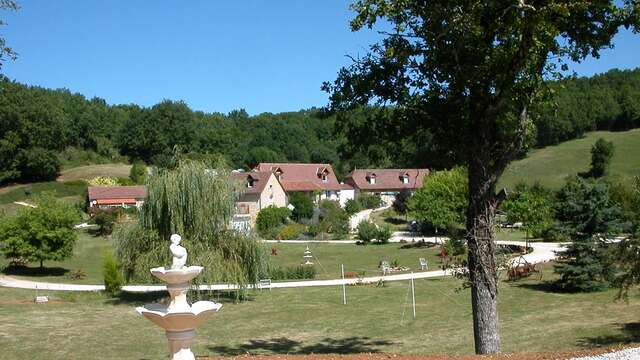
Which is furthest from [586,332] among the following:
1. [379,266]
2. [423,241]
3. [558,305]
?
[423,241]

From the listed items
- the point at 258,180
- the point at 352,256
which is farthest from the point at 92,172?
the point at 352,256

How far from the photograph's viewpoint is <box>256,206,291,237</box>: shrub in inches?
2250

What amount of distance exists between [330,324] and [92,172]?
75.9 metres

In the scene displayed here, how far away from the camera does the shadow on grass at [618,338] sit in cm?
1534

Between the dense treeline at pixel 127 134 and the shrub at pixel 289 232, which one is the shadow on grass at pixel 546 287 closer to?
the shrub at pixel 289 232

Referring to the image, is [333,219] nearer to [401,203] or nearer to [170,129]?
[401,203]

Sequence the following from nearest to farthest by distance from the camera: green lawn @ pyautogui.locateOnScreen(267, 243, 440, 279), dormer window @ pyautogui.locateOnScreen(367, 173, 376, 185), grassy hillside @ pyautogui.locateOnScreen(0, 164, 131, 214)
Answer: green lawn @ pyautogui.locateOnScreen(267, 243, 440, 279)
grassy hillside @ pyautogui.locateOnScreen(0, 164, 131, 214)
dormer window @ pyautogui.locateOnScreen(367, 173, 376, 185)

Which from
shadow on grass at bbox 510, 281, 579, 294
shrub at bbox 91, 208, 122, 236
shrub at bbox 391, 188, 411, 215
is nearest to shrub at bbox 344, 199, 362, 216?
shrub at bbox 391, 188, 411, 215

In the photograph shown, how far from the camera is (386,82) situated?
11586 mm

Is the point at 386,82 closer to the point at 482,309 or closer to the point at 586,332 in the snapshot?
the point at 482,309

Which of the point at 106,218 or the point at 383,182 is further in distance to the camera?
the point at 383,182

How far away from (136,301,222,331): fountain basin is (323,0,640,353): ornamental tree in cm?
509

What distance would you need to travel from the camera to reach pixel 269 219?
2270 inches

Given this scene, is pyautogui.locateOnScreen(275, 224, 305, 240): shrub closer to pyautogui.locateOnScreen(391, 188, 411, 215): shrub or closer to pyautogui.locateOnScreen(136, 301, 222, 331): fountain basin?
pyautogui.locateOnScreen(391, 188, 411, 215): shrub
